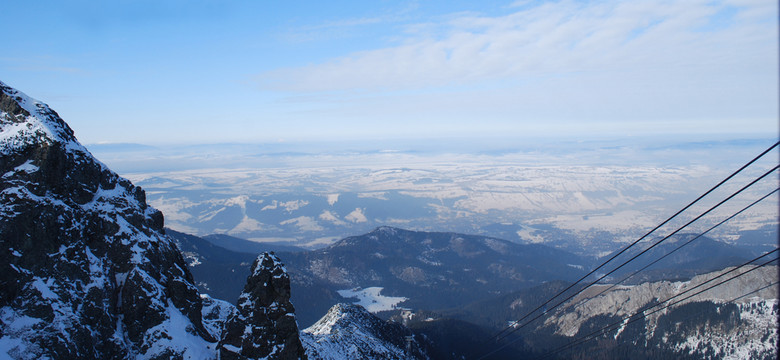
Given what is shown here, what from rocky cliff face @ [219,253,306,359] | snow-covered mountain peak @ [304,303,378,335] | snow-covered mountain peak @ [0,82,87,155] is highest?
snow-covered mountain peak @ [0,82,87,155]

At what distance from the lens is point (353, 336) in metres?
82.1

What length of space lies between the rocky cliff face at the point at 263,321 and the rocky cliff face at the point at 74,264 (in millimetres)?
4639

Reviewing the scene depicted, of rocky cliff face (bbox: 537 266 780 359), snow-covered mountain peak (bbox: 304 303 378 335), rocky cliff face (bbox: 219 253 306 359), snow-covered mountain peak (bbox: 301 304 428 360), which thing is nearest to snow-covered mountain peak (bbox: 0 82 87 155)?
rocky cliff face (bbox: 219 253 306 359)

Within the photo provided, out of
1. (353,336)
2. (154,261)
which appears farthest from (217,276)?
(154,261)

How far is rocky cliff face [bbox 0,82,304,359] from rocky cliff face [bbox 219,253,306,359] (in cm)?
464

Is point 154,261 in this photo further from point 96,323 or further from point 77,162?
point 77,162

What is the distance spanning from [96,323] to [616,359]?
462 ft

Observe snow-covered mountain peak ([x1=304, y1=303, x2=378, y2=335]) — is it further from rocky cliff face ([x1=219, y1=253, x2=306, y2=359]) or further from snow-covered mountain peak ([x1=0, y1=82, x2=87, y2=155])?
snow-covered mountain peak ([x1=0, y1=82, x2=87, y2=155])

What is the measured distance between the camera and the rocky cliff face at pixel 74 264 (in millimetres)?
33031

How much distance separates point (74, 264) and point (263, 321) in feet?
58.0

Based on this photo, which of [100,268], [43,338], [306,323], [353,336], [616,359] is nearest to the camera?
[43,338]

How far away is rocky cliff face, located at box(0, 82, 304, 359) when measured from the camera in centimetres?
3303

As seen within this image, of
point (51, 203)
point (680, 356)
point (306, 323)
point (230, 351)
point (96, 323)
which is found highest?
point (51, 203)

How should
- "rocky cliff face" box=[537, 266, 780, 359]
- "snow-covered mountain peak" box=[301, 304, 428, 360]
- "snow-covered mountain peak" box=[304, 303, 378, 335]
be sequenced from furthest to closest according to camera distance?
"rocky cliff face" box=[537, 266, 780, 359], "snow-covered mountain peak" box=[304, 303, 378, 335], "snow-covered mountain peak" box=[301, 304, 428, 360]
